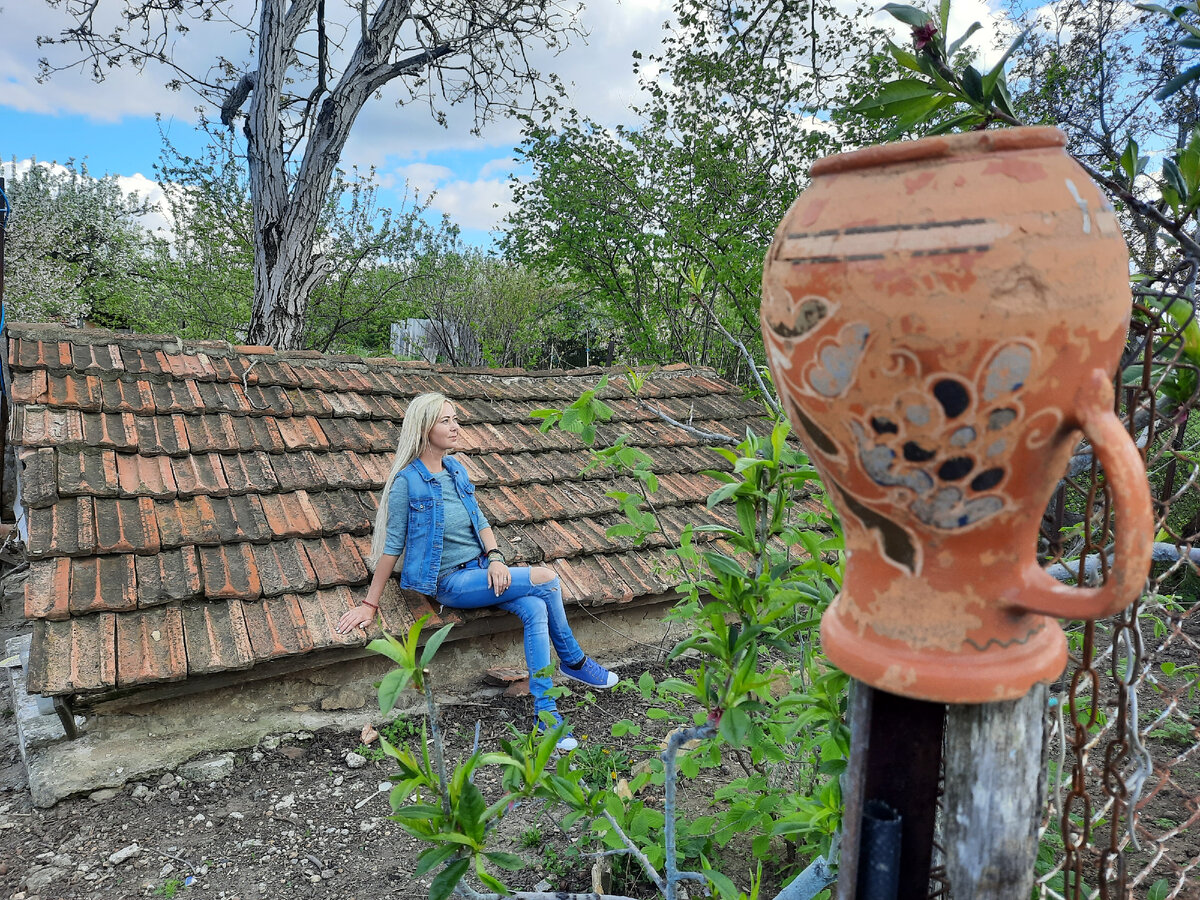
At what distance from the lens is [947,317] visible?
0.80 metres

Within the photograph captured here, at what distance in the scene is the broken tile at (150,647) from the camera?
2.77 meters

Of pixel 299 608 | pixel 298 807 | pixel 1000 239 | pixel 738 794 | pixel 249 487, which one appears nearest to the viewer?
pixel 1000 239

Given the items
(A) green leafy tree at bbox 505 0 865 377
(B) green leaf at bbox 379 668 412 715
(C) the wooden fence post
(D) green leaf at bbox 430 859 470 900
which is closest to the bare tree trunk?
(A) green leafy tree at bbox 505 0 865 377

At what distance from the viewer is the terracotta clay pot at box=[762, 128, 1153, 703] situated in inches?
31.7

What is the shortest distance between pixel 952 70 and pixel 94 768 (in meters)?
3.73

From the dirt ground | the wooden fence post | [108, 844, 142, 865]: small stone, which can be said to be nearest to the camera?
the wooden fence post

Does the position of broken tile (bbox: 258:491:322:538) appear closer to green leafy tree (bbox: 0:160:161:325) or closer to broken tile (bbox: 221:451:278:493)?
broken tile (bbox: 221:451:278:493)

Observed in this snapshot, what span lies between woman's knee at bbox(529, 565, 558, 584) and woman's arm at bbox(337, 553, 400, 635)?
0.68 metres

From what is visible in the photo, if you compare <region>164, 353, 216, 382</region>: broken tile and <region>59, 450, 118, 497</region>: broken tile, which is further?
<region>164, 353, 216, 382</region>: broken tile

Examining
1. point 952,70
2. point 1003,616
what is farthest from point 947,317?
point 952,70

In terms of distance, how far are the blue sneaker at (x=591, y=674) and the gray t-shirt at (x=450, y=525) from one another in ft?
2.56

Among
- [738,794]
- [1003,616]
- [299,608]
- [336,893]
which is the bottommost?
[336,893]

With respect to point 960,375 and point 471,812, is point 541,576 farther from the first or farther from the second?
point 960,375

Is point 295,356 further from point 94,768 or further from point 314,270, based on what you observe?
point 314,270
